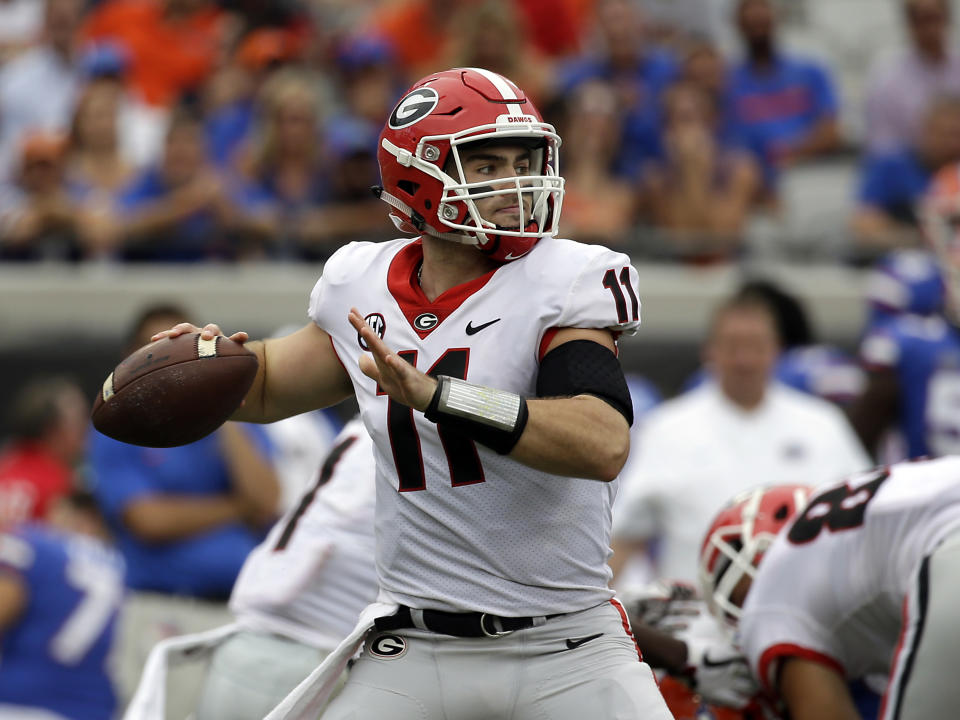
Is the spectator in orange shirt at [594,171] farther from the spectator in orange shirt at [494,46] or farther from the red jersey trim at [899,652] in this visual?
the red jersey trim at [899,652]

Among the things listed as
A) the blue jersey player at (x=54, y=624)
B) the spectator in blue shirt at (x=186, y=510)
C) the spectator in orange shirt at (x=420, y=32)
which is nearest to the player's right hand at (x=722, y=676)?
the blue jersey player at (x=54, y=624)

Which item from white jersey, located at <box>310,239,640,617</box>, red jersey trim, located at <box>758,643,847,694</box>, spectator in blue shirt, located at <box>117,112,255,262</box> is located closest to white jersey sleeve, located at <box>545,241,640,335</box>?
white jersey, located at <box>310,239,640,617</box>

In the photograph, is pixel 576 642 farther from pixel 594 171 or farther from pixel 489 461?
pixel 594 171

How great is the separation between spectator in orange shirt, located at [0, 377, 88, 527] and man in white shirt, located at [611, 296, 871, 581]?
8.80 feet

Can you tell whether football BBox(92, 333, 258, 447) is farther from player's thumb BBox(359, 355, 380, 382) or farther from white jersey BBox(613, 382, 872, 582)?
white jersey BBox(613, 382, 872, 582)

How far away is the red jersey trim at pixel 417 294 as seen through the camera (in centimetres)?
316

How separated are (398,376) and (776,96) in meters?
6.52

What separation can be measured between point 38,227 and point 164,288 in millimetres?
757

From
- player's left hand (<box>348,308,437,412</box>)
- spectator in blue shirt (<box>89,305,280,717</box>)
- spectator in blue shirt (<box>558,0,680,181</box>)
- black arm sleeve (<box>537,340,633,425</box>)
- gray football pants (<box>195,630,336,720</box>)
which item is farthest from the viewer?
spectator in blue shirt (<box>558,0,680,181</box>)

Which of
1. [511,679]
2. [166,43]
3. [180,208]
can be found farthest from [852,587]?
[166,43]

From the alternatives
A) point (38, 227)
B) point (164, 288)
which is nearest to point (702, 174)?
point (164, 288)

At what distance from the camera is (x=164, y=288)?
788 centimetres

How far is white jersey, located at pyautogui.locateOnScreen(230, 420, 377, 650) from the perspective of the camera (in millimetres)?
3924

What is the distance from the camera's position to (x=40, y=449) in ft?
23.6
